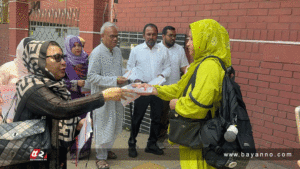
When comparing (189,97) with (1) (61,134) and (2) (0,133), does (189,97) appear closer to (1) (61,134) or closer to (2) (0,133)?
(1) (61,134)

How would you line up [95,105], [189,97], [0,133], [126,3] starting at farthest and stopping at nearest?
[126,3] → [189,97] → [95,105] → [0,133]

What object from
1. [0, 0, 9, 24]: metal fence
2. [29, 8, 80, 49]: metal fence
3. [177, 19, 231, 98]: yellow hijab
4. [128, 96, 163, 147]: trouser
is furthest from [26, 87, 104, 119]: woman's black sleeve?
[0, 0, 9, 24]: metal fence

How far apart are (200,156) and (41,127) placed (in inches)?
52.0

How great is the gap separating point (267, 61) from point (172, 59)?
5.35ft

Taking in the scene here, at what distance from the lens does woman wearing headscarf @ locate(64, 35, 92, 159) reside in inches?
166

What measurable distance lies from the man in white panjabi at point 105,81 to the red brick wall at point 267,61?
6.50 feet

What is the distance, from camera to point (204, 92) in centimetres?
204

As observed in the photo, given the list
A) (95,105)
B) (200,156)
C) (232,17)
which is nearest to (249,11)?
(232,17)

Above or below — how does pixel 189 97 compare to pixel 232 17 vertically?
below

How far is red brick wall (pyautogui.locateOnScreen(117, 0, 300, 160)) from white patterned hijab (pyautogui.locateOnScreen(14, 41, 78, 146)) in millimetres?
Answer: 3197

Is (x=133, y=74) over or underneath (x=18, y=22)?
underneath

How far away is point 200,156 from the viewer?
224cm

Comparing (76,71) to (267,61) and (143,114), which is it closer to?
(143,114)

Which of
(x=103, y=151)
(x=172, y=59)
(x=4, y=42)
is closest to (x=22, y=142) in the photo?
(x=103, y=151)
